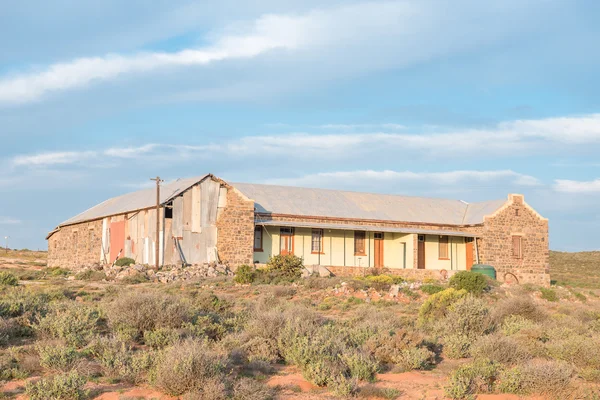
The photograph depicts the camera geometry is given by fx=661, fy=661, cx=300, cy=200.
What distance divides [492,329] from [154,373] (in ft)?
27.4

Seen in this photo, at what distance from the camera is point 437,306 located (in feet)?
60.1

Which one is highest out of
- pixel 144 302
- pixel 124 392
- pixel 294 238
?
pixel 294 238

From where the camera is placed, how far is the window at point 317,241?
3394cm

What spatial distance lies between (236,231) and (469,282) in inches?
437

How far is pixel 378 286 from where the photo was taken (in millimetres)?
25469

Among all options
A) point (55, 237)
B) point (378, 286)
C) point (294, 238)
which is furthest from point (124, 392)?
point (55, 237)

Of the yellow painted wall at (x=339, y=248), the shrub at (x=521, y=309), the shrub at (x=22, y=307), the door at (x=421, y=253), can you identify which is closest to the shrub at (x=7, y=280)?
the shrub at (x=22, y=307)

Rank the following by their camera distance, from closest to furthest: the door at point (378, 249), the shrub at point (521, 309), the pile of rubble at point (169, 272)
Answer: the shrub at point (521, 309) < the pile of rubble at point (169, 272) < the door at point (378, 249)

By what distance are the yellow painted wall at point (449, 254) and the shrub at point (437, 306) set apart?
17.8 metres

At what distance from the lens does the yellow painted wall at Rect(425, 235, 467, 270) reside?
36.6 m

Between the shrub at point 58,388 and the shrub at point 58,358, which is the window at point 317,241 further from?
the shrub at point 58,388

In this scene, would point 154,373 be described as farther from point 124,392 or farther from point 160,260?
point 160,260

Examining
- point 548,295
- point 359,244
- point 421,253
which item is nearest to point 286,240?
point 359,244

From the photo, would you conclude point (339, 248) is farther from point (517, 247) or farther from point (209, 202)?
point (517, 247)
